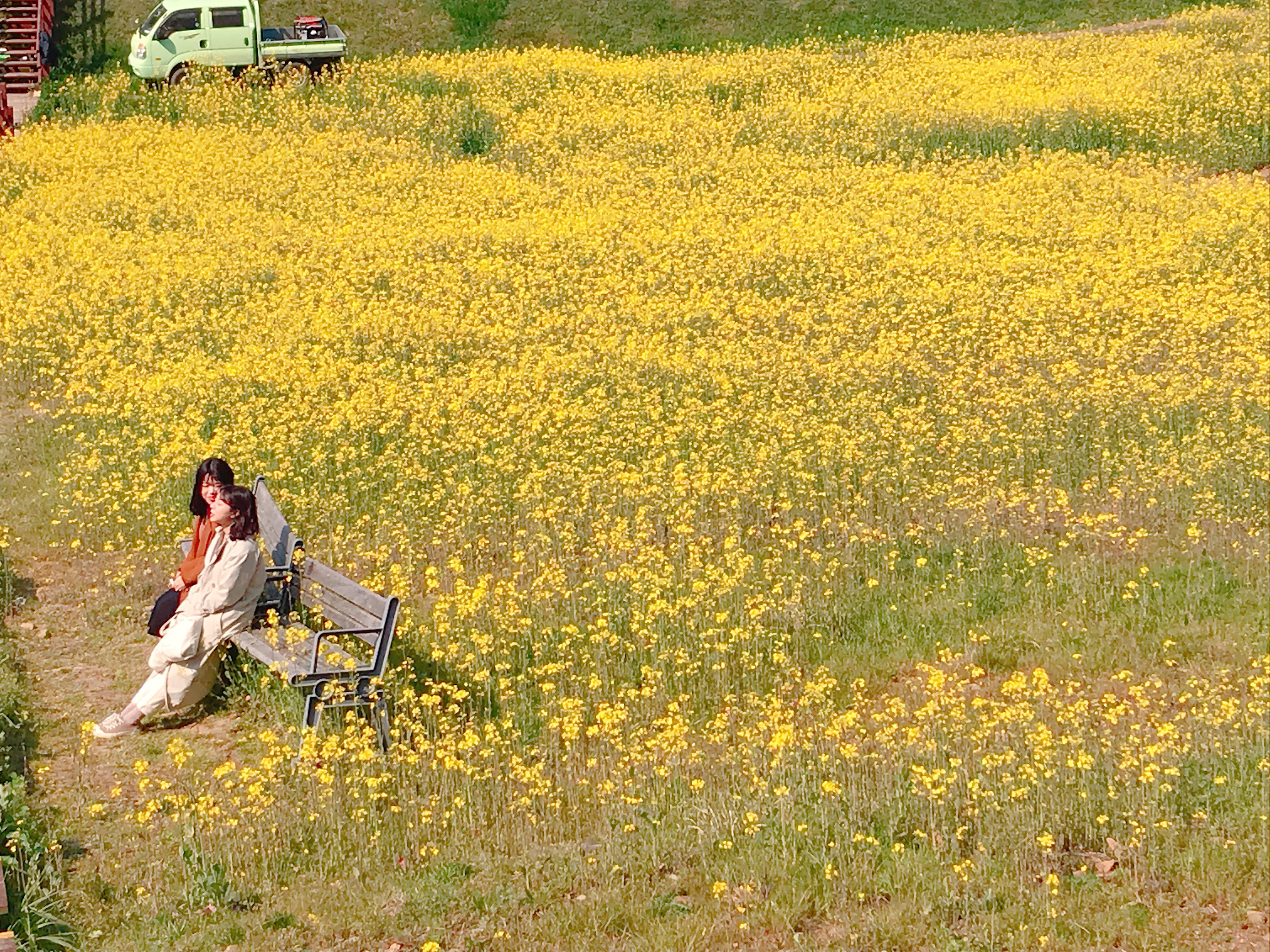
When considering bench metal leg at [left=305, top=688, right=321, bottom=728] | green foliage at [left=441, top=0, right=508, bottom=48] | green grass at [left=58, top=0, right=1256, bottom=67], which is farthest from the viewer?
green foliage at [left=441, top=0, right=508, bottom=48]

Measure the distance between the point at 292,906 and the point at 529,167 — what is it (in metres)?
18.2

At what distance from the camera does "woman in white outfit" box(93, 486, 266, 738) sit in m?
8.69

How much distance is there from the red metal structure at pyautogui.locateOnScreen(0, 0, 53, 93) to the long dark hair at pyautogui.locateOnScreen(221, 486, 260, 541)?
81.3ft

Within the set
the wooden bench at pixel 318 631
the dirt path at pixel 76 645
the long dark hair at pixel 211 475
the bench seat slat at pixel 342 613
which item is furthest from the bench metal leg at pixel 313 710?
the long dark hair at pixel 211 475

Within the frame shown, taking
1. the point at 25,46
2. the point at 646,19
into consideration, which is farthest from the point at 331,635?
the point at 646,19

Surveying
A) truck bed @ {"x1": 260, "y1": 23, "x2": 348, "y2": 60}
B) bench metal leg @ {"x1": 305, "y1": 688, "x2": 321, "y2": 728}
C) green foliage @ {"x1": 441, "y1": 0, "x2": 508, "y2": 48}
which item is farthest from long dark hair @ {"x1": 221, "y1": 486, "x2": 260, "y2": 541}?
green foliage @ {"x1": 441, "y1": 0, "x2": 508, "y2": 48}

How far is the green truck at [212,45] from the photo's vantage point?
29172 millimetres

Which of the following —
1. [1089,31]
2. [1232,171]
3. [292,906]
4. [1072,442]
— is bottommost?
[292,906]

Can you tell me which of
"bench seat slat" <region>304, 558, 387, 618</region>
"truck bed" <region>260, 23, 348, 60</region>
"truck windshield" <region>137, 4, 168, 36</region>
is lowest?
"bench seat slat" <region>304, 558, 387, 618</region>

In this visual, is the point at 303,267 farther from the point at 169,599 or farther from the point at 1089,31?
the point at 1089,31

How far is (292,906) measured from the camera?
6.71 metres

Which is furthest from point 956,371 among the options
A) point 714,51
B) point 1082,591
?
point 714,51

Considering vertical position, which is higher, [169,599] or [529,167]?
[529,167]

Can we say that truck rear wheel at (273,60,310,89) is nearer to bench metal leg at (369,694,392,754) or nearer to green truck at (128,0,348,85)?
green truck at (128,0,348,85)
